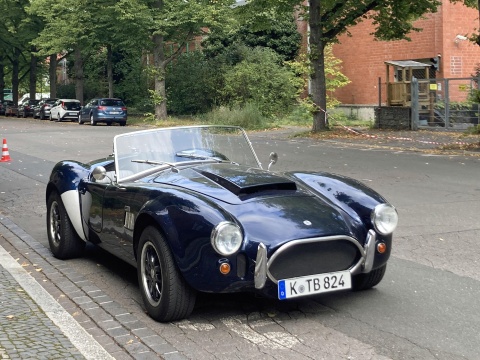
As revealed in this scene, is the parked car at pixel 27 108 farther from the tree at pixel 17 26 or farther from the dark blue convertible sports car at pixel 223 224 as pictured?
A: the dark blue convertible sports car at pixel 223 224

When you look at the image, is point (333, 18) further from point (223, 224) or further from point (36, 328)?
point (36, 328)

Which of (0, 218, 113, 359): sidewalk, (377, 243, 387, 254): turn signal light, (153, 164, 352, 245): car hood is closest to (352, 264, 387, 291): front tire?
(377, 243, 387, 254): turn signal light

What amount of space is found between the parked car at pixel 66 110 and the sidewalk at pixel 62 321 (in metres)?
39.7

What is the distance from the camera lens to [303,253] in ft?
16.1

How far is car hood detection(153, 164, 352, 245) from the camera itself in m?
4.89

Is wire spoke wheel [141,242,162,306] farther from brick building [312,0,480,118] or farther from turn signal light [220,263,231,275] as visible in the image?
brick building [312,0,480,118]

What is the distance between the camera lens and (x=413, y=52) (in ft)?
116

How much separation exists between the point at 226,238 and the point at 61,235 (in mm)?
2974

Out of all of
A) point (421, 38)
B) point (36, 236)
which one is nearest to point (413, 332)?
point (36, 236)

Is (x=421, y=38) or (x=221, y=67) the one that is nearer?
(x=421, y=38)

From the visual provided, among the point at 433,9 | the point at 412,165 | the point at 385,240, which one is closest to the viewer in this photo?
the point at 385,240

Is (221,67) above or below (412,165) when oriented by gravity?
above

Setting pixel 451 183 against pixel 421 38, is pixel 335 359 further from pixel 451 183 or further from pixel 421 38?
pixel 421 38

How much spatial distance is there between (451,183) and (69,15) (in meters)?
35.3
